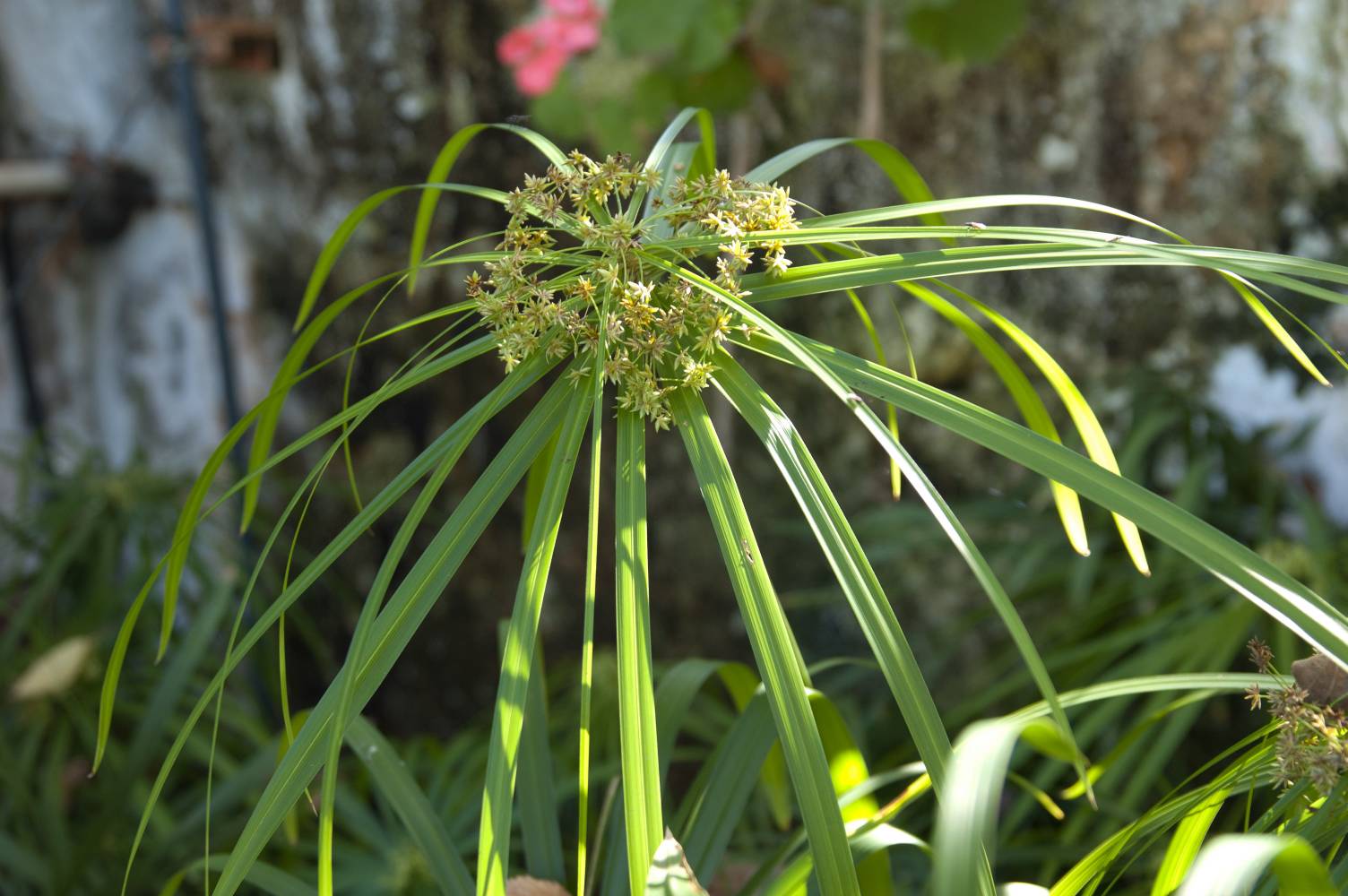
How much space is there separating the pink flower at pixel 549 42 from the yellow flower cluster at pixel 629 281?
3.39 feet

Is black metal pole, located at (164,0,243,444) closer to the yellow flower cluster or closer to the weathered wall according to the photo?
the weathered wall

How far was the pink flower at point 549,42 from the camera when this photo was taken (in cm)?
146

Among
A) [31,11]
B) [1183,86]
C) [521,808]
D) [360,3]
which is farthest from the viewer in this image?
[31,11]

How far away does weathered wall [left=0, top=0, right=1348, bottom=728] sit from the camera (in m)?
1.38

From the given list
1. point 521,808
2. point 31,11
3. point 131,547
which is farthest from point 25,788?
point 31,11

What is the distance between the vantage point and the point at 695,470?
0.48 metres

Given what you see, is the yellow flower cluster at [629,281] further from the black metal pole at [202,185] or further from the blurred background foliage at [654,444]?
the black metal pole at [202,185]

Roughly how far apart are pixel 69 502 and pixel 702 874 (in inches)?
46.4

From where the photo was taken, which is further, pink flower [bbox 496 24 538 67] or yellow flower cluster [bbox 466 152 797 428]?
pink flower [bbox 496 24 538 67]

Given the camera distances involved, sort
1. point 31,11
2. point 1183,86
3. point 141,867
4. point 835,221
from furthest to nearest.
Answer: point 31,11 < point 1183,86 < point 141,867 < point 835,221

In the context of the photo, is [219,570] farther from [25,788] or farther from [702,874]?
[702,874]

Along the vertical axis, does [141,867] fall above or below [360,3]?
below

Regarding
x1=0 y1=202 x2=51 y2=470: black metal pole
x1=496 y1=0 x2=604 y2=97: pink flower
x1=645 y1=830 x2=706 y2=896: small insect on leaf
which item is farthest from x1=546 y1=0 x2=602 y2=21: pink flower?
x1=645 y1=830 x2=706 y2=896: small insect on leaf

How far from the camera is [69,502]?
1.44 m
